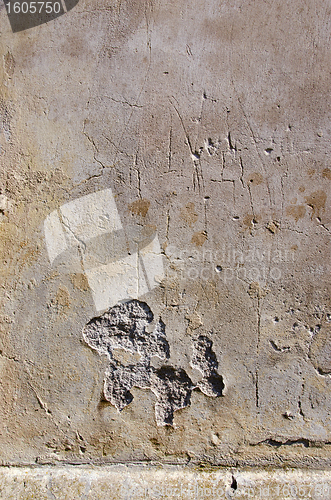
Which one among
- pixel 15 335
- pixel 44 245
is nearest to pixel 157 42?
pixel 44 245

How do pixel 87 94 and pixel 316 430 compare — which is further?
pixel 87 94

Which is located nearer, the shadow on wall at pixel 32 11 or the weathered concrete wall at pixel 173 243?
the weathered concrete wall at pixel 173 243

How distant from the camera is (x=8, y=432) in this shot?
90.9 inches

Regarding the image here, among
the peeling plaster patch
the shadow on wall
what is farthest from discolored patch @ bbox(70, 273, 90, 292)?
the shadow on wall

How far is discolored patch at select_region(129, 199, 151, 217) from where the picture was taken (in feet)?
7.79

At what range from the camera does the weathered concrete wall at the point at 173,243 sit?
2.27 m

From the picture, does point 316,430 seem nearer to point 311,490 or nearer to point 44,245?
point 311,490

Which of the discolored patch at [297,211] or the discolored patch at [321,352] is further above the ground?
the discolored patch at [297,211]

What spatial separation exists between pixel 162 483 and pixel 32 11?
4371 mm

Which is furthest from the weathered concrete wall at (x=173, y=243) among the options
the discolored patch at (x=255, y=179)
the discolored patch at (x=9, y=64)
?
the discolored patch at (x=9, y=64)

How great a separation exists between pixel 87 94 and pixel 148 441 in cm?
312

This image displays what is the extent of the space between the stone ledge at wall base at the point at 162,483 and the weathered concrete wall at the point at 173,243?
0.11 metres

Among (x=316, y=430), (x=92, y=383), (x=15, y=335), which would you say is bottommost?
(x=316, y=430)

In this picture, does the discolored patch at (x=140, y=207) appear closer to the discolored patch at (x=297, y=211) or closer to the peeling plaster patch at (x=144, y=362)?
the peeling plaster patch at (x=144, y=362)
